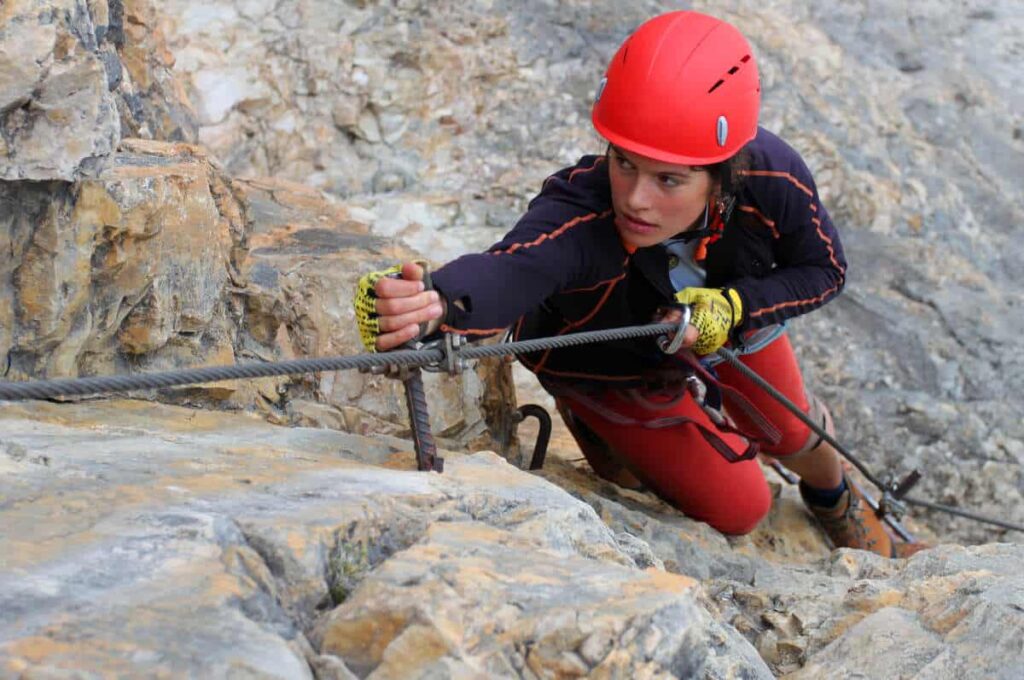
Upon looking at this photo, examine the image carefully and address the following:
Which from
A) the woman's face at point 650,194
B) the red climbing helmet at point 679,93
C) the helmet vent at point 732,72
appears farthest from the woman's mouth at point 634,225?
the helmet vent at point 732,72

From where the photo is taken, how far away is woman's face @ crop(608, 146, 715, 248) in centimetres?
226

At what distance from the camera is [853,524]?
3523mm

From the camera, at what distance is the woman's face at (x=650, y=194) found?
226 cm

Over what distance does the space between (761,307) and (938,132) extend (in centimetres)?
414

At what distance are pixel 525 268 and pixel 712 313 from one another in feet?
1.91

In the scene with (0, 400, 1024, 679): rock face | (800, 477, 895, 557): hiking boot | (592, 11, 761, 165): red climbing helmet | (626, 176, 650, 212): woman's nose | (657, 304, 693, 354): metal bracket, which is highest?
(592, 11, 761, 165): red climbing helmet

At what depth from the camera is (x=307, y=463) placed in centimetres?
164

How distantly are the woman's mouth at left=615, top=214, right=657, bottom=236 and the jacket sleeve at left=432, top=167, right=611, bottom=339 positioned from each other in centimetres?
4

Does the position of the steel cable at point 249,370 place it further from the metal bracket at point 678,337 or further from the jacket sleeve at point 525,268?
the metal bracket at point 678,337

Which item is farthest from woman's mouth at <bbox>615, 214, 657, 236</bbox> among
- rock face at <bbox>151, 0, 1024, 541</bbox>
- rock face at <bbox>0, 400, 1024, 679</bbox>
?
rock face at <bbox>151, 0, 1024, 541</bbox>

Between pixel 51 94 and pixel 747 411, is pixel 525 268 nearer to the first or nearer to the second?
pixel 51 94

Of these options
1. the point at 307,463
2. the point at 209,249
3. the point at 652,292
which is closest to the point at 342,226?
the point at 209,249

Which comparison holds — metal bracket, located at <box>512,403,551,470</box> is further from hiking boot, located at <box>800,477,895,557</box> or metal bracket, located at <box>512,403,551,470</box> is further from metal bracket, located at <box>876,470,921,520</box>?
metal bracket, located at <box>876,470,921,520</box>

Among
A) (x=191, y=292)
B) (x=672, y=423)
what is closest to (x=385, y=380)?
(x=191, y=292)
